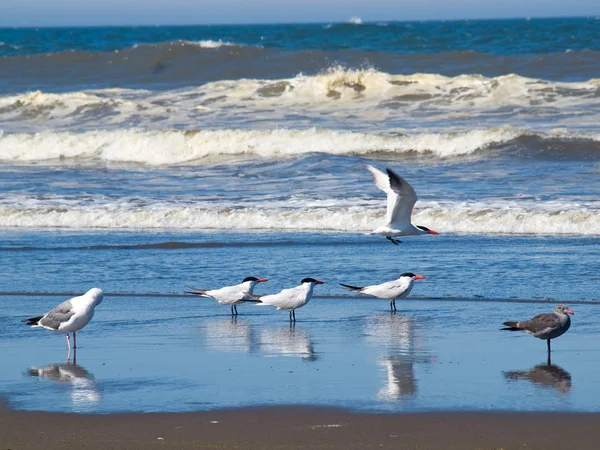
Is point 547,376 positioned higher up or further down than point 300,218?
further down

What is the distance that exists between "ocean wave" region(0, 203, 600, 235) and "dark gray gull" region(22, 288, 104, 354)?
6.45 meters

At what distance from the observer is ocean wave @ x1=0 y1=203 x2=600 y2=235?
13.3 meters

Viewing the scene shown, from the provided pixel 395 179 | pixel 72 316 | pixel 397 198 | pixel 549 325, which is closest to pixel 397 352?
pixel 549 325

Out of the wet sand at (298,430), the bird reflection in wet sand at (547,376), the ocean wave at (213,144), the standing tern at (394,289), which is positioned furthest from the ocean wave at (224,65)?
the wet sand at (298,430)

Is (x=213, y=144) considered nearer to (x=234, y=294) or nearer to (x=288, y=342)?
(x=234, y=294)

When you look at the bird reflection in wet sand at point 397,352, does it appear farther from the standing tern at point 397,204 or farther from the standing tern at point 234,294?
the standing tern at point 397,204

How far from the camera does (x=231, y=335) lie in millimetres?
8156

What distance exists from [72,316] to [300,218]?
704cm

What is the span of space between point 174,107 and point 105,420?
2479 centimetres

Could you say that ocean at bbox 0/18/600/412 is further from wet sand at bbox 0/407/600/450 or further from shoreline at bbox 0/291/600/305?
wet sand at bbox 0/407/600/450

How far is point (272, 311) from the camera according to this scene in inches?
375

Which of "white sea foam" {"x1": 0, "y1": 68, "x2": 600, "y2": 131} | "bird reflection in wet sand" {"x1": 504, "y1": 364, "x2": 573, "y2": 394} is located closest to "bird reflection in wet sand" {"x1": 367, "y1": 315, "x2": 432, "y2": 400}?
"bird reflection in wet sand" {"x1": 504, "y1": 364, "x2": 573, "y2": 394}

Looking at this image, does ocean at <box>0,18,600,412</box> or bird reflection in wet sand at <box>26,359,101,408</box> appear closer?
bird reflection in wet sand at <box>26,359,101,408</box>

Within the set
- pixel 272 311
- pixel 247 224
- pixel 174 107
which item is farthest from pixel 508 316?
pixel 174 107
